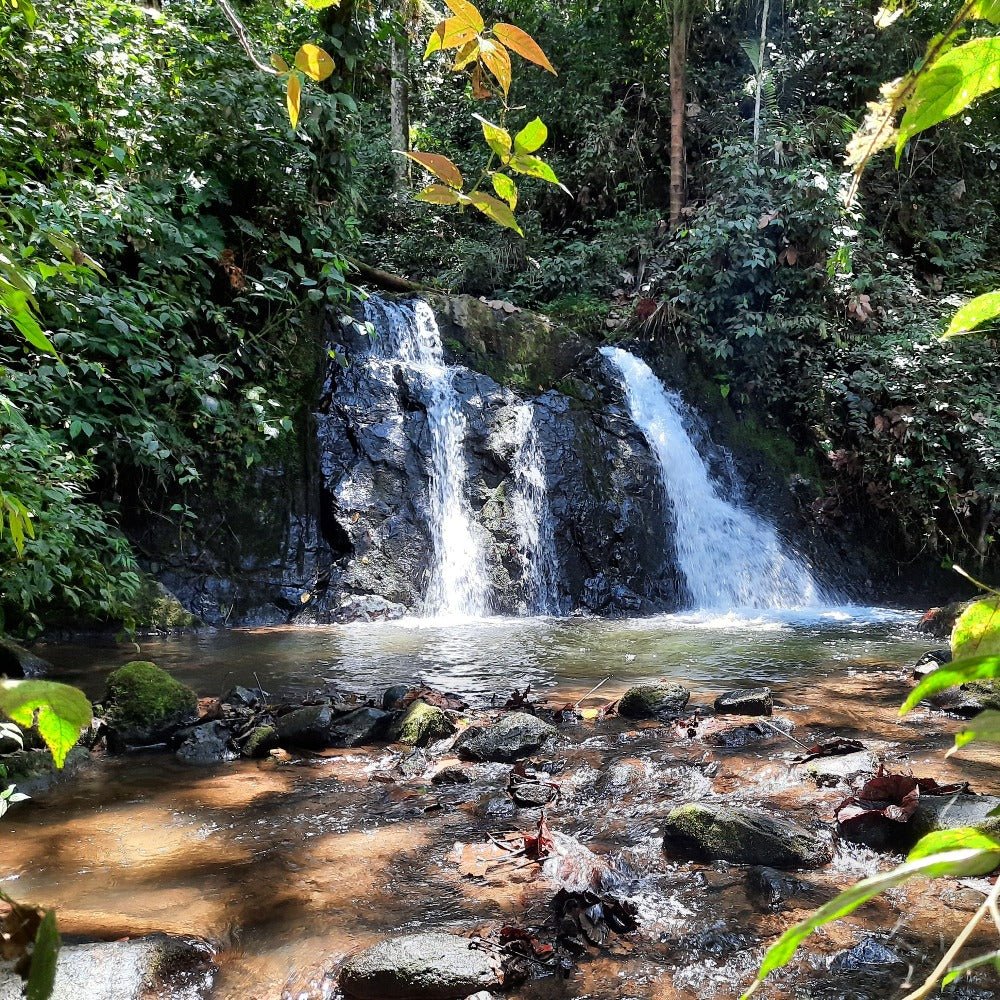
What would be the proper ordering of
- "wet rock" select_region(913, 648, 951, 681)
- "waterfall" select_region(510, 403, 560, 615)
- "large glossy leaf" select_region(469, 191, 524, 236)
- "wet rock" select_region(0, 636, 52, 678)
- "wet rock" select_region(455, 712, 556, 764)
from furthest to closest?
"waterfall" select_region(510, 403, 560, 615)
"wet rock" select_region(913, 648, 951, 681)
"wet rock" select_region(0, 636, 52, 678)
"wet rock" select_region(455, 712, 556, 764)
"large glossy leaf" select_region(469, 191, 524, 236)

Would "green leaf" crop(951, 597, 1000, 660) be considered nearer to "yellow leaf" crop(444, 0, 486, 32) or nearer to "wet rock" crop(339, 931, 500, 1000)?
"yellow leaf" crop(444, 0, 486, 32)

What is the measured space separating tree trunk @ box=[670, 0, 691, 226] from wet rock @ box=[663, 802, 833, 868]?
11.7 m

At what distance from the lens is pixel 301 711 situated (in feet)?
14.2

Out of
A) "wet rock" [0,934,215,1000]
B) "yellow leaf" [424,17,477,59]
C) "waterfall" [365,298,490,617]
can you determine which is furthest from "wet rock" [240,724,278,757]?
"waterfall" [365,298,490,617]

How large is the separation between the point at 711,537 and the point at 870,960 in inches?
320

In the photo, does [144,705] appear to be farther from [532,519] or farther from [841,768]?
[532,519]

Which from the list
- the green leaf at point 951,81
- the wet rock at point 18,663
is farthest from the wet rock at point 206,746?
the green leaf at point 951,81

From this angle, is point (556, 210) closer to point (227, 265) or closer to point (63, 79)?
point (227, 265)

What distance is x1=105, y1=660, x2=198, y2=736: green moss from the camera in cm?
426

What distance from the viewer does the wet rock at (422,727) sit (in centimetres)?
414

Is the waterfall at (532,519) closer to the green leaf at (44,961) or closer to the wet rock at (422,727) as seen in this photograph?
the wet rock at (422,727)

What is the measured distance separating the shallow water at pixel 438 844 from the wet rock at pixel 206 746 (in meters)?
0.11

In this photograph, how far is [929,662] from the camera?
5496 millimetres

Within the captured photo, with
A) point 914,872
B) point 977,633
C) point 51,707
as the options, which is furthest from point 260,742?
point 914,872
